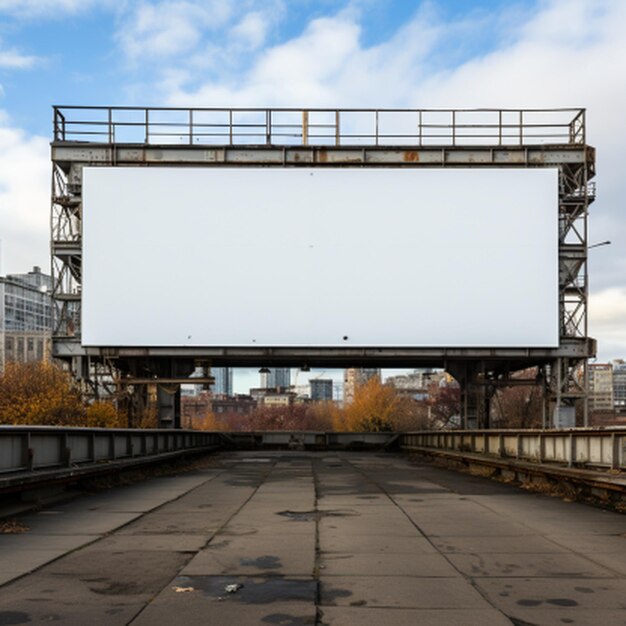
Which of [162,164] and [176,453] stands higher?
[162,164]

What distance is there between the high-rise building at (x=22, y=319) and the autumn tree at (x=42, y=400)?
342 feet

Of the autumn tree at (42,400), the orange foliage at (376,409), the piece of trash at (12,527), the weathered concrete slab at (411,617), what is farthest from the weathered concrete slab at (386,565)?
the orange foliage at (376,409)

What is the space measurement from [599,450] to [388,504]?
4308 millimetres

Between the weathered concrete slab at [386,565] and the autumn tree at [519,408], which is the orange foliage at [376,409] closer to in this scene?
the autumn tree at [519,408]

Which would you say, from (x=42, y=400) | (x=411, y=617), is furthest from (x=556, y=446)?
(x=42, y=400)

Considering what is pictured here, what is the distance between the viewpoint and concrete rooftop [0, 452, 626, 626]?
6062mm

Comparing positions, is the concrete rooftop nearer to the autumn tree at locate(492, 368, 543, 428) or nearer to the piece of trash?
the piece of trash

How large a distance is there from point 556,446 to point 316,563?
10.9m

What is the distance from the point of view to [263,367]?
50.3m

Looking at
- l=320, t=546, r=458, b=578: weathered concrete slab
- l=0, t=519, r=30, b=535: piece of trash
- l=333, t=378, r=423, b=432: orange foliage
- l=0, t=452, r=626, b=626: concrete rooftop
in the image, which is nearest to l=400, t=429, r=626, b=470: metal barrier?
l=0, t=452, r=626, b=626: concrete rooftop

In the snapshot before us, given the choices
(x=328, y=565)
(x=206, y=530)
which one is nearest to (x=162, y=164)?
(x=206, y=530)

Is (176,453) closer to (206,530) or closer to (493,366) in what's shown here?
(206,530)

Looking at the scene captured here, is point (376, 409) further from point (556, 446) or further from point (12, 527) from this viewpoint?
point (12, 527)

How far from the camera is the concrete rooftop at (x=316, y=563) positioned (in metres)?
6.06
